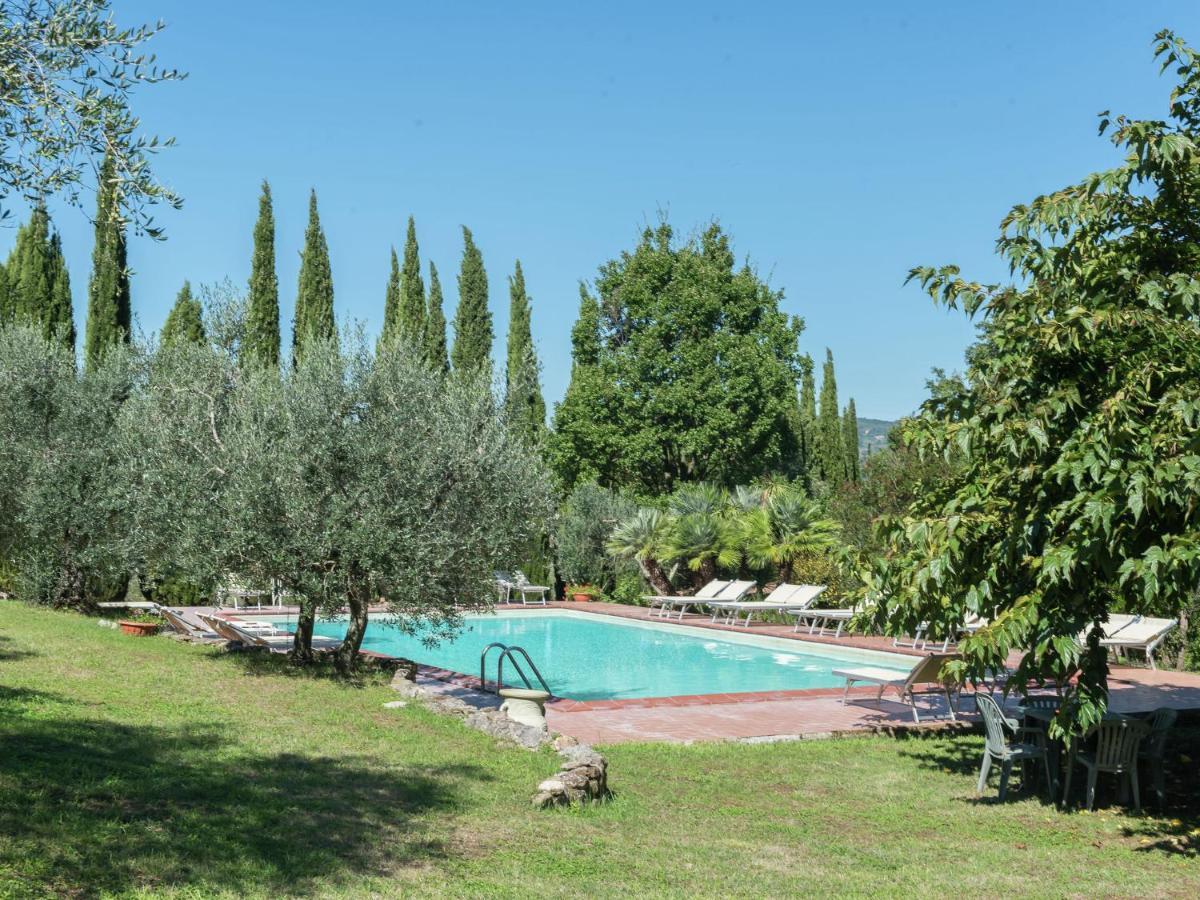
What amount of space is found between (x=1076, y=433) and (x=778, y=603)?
16.6m

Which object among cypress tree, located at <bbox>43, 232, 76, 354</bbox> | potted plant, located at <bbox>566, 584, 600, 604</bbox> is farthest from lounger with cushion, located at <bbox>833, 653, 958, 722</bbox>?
cypress tree, located at <bbox>43, 232, 76, 354</bbox>

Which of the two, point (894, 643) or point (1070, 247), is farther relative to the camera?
point (894, 643)

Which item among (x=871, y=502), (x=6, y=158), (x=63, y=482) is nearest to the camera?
(x=6, y=158)

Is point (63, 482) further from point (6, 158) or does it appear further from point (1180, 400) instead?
point (1180, 400)

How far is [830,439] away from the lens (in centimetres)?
5253

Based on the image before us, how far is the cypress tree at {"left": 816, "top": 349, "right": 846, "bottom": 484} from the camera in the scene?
171 feet

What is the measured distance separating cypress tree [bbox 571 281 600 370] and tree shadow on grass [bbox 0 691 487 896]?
2996 cm

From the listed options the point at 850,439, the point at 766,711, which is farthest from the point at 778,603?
the point at 850,439

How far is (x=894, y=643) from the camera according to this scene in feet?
64.5

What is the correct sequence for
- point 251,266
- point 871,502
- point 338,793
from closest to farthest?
point 338,793
point 871,502
point 251,266

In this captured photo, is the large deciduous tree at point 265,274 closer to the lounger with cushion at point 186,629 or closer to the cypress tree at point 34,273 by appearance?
the cypress tree at point 34,273

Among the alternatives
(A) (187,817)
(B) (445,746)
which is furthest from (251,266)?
(A) (187,817)

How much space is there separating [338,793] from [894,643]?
13965 mm

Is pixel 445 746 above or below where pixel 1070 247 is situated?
below
